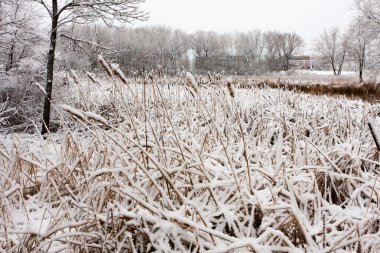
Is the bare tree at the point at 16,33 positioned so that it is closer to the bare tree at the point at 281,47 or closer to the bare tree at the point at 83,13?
the bare tree at the point at 83,13

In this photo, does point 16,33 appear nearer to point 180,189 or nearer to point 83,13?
point 83,13

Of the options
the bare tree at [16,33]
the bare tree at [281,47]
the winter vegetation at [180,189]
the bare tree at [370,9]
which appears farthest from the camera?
the bare tree at [281,47]

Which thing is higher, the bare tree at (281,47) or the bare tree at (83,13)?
the bare tree at (281,47)

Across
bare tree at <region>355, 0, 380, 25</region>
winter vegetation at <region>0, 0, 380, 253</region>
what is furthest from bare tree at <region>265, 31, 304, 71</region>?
winter vegetation at <region>0, 0, 380, 253</region>

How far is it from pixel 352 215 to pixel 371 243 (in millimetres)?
151

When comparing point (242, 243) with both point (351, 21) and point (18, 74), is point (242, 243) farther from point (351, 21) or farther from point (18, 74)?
point (351, 21)

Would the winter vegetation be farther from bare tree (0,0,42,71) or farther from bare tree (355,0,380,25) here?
bare tree (355,0,380,25)

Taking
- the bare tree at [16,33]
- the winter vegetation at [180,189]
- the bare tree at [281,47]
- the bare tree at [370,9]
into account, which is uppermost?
the bare tree at [281,47]

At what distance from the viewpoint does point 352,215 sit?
4.16 feet

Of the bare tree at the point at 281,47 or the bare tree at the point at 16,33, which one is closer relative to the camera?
the bare tree at the point at 16,33

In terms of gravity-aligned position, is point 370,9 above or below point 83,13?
above

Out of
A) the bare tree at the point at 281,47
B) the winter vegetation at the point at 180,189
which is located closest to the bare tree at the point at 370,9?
the winter vegetation at the point at 180,189

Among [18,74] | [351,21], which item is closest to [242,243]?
[18,74]

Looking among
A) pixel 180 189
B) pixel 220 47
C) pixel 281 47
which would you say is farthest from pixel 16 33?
pixel 281 47
